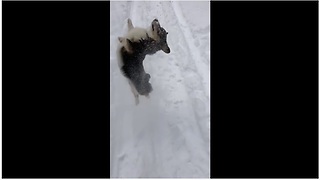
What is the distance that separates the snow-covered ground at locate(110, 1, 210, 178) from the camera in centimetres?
239

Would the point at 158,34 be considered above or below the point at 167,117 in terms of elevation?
above

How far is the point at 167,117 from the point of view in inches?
111

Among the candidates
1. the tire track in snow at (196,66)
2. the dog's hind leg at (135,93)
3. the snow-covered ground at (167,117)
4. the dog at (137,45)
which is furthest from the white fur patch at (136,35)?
the tire track in snow at (196,66)

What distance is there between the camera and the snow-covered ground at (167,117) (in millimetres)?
2395

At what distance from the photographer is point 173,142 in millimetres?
2588

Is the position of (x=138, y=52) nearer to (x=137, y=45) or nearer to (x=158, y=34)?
(x=137, y=45)

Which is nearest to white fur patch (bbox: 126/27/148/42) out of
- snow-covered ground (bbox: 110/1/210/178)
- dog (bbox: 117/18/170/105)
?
dog (bbox: 117/18/170/105)

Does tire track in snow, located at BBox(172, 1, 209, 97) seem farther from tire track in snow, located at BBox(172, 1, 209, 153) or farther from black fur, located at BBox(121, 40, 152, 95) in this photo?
black fur, located at BBox(121, 40, 152, 95)

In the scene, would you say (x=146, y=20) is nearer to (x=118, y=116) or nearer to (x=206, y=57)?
(x=206, y=57)

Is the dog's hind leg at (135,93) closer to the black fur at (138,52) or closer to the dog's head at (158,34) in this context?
the black fur at (138,52)

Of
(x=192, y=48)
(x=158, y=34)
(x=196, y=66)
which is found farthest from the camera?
(x=192, y=48)

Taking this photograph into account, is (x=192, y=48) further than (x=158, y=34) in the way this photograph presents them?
Yes

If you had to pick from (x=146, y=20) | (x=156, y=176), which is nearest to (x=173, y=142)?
(x=156, y=176)

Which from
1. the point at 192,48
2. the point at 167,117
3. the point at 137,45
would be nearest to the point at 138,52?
the point at 137,45
